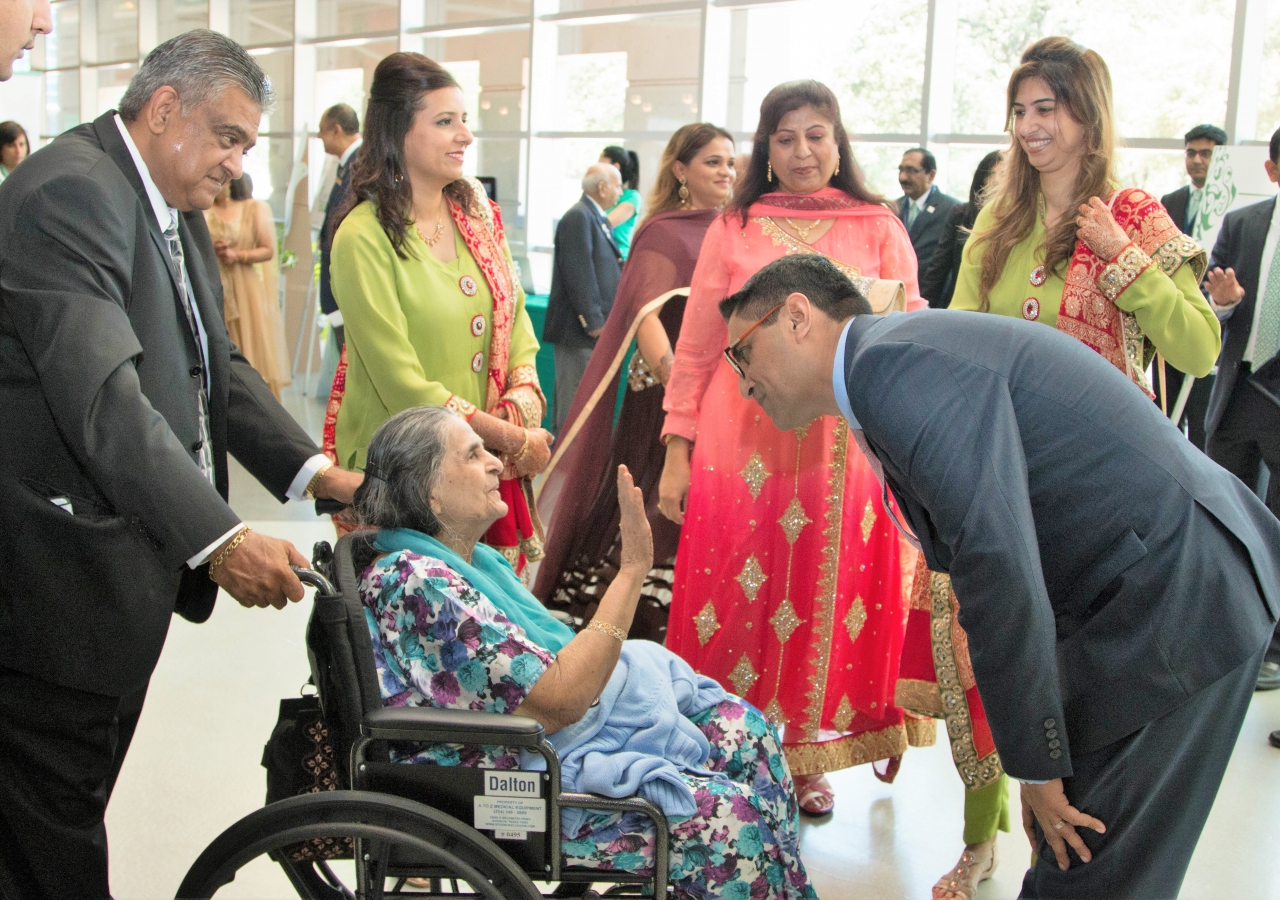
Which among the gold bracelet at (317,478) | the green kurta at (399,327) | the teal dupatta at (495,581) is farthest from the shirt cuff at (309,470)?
the green kurta at (399,327)

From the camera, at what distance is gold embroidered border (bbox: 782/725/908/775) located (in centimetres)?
257

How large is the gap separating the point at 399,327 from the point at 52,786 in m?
1.10

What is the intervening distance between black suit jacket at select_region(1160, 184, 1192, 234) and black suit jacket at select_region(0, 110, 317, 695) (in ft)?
14.7

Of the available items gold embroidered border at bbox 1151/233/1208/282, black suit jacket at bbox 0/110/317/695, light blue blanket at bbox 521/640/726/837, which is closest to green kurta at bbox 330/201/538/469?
black suit jacket at bbox 0/110/317/695

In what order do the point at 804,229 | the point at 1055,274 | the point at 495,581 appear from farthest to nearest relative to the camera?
the point at 804,229
the point at 1055,274
the point at 495,581

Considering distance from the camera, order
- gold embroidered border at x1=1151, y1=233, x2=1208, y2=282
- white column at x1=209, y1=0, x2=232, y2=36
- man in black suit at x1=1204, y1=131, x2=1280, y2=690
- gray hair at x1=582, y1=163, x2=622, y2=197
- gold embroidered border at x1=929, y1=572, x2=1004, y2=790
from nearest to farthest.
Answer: gold embroidered border at x1=1151, y1=233, x2=1208, y2=282
gold embroidered border at x1=929, y1=572, x2=1004, y2=790
man in black suit at x1=1204, y1=131, x2=1280, y2=690
gray hair at x1=582, y1=163, x2=622, y2=197
white column at x1=209, y1=0, x2=232, y2=36

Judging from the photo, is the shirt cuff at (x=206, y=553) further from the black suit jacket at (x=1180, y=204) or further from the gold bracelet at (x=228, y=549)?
the black suit jacket at (x=1180, y=204)

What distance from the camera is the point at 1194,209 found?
4840mm

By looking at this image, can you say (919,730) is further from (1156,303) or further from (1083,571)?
(1083,571)

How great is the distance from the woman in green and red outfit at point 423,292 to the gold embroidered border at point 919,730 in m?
1.02

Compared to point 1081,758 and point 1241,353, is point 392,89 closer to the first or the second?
point 1081,758

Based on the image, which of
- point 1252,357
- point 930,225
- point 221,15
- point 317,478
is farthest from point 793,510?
point 221,15

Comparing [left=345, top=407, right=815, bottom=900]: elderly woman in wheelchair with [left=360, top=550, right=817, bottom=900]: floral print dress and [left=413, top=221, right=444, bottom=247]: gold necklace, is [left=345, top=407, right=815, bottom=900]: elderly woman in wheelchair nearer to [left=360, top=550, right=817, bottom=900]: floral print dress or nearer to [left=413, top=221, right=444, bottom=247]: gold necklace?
[left=360, top=550, right=817, bottom=900]: floral print dress

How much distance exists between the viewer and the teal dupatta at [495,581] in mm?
1825
